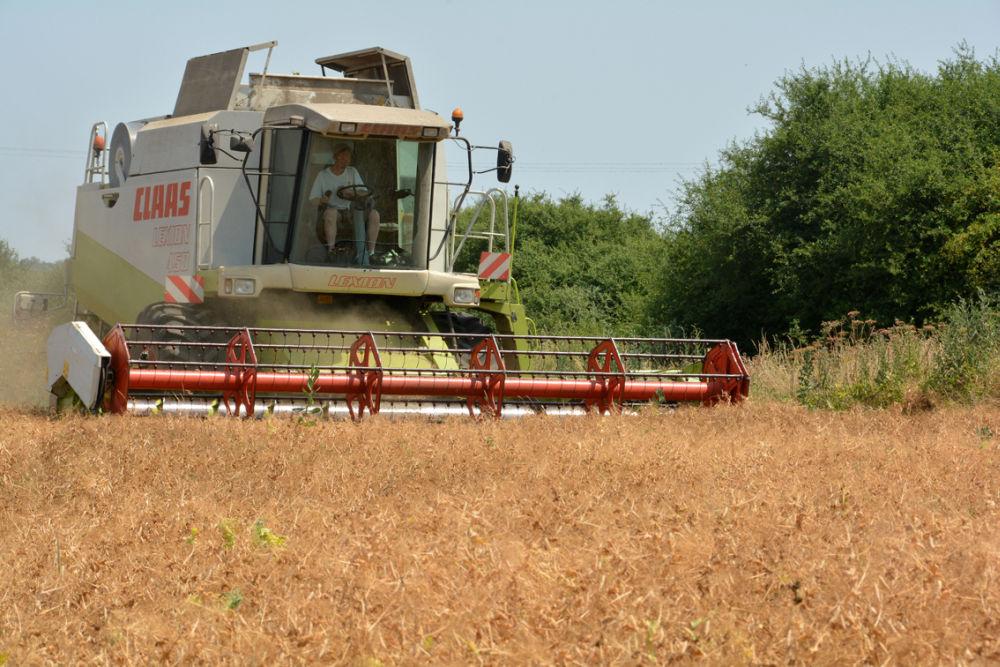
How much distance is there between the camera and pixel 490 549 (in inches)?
168

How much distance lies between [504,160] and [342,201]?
1.45 metres

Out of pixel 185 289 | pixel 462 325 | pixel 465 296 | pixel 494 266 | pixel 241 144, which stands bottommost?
pixel 462 325

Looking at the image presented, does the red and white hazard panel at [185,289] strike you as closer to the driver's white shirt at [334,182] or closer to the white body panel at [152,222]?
the white body panel at [152,222]

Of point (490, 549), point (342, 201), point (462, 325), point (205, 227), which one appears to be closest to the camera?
point (490, 549)

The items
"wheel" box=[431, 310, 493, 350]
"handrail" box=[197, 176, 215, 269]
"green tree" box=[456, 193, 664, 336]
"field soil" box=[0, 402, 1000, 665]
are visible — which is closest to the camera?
"field soil" box=[0, 402, 1000, 665]

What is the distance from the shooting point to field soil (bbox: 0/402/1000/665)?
134 inches

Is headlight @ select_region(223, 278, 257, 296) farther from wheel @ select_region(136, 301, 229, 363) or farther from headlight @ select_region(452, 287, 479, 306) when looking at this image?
headlight @ select_region(452, 287, 479, 306)

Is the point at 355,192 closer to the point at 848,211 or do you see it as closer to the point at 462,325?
the point at 462,325

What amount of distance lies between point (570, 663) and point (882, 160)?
19741mm

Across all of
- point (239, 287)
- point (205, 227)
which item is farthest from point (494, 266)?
point (205, 227)

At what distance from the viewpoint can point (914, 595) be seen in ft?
11.6

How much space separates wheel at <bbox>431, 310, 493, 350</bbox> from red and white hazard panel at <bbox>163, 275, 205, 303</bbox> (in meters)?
2.23

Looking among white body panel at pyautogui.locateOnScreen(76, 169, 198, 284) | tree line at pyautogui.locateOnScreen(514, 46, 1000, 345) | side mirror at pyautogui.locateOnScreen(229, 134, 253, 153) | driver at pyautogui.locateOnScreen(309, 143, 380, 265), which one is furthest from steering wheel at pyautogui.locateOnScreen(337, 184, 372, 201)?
tree line at pyautogui.locateOnScreen(514, 46, 1000, 345)

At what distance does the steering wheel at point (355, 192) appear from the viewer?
400 inches
